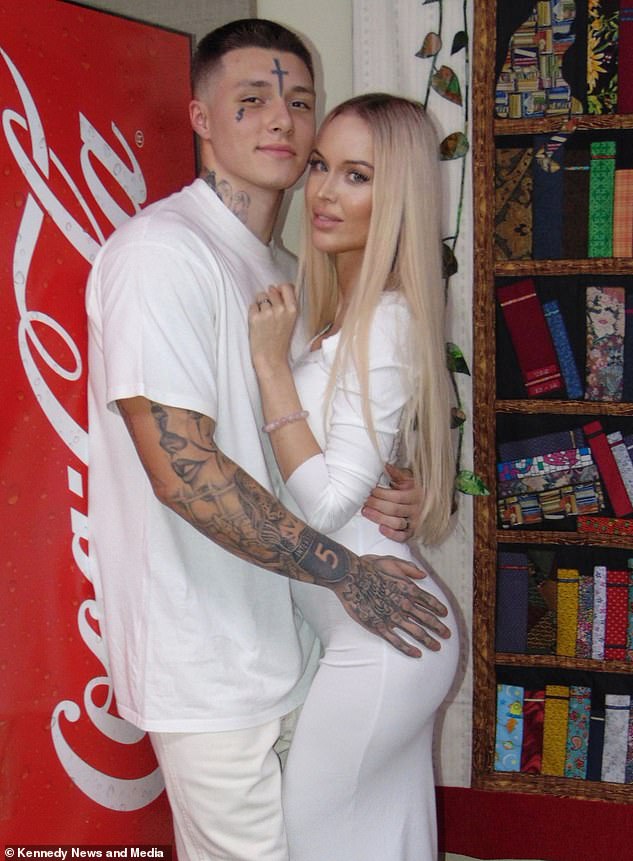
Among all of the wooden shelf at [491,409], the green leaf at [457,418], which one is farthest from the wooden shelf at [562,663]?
the green leaf at [457,418]

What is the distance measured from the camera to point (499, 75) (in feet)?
7.89

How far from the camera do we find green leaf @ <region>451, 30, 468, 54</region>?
2389mm

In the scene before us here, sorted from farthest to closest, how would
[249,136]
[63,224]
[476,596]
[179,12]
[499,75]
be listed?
1. [476,596]
2. [499,75]
3. [179,12]
4. [249,136]
5. [63,224]

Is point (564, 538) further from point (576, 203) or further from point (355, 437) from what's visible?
point (355, 437)

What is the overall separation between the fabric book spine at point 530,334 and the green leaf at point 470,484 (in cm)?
32

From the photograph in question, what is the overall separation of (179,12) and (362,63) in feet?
2.26

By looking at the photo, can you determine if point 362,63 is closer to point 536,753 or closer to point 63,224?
point 63,224

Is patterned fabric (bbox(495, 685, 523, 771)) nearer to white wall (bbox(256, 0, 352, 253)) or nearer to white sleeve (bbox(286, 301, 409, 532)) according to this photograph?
white sleeve (bbox(286, 301, 409, 532))

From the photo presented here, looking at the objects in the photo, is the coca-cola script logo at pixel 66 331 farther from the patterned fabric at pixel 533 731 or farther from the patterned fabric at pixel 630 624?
the patterned fabric at pixel 630 624

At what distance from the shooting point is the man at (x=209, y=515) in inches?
55.1

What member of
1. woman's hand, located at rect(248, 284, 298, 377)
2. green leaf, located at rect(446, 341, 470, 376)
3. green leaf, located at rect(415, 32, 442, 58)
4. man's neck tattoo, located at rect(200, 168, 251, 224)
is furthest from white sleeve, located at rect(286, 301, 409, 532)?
green leaf, located at rect(415, 32, 442, 58)

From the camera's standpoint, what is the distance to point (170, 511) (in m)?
1.52

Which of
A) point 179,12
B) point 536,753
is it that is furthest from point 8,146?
point 536,753

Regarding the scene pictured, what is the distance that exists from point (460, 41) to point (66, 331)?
1.47 metres
